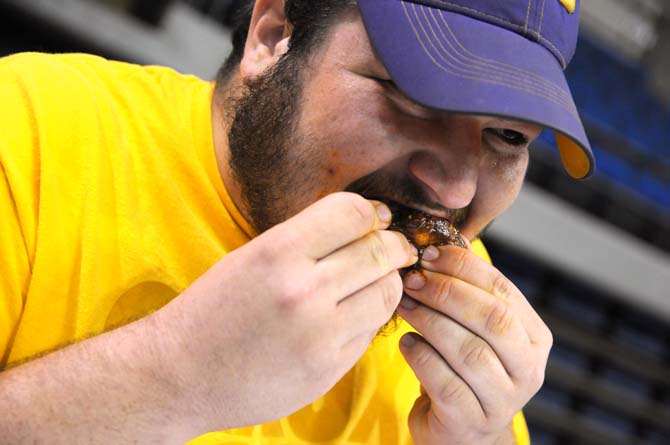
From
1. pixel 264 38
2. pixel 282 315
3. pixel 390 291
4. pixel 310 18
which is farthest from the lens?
pixel 264 38

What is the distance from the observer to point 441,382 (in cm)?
106

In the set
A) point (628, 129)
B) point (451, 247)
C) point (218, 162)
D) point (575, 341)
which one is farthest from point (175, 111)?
point (628, 129)

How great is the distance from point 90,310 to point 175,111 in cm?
39

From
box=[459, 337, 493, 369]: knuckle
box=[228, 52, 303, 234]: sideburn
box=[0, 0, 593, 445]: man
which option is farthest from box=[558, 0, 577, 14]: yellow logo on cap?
box=[459, 337, 493, 369]: knuckle

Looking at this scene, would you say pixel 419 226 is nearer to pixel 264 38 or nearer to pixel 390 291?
pixel 390 291

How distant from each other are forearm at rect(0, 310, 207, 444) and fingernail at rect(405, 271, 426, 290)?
361mm

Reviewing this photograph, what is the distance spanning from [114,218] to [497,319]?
0.59 metres

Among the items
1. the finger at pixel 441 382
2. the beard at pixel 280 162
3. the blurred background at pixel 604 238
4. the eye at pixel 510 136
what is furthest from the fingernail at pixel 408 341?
the blurred background at pixel 604 238

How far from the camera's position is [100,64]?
1.26 meters

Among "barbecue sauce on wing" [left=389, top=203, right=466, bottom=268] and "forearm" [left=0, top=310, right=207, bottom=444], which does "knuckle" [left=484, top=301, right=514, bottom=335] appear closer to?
"barbecue sauce on wing" [left=389, top=203, right=466, bottom=268]

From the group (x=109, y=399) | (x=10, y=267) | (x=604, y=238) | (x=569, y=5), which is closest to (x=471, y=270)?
(x=569, y=5)

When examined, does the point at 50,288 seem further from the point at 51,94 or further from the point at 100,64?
the point at 100,64

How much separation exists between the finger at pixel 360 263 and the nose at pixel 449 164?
11 centimetres

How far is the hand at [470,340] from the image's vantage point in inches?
39.7
